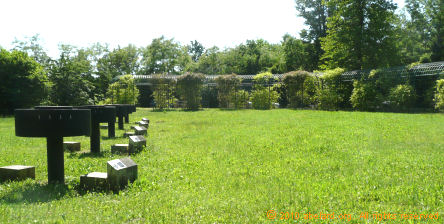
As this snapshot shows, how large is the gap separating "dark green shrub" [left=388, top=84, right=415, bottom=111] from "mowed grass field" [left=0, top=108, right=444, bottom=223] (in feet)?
36.9

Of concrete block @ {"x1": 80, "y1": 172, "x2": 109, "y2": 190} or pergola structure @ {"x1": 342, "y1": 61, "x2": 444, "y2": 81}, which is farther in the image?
pergola structure @ {"x1": 342, "y1": 61, "x2": 444, "y2": 81}

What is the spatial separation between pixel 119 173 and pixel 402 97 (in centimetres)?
1747

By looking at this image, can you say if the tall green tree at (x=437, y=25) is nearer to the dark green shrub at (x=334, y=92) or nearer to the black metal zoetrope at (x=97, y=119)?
the dark green shrub at (x=334, y=92)

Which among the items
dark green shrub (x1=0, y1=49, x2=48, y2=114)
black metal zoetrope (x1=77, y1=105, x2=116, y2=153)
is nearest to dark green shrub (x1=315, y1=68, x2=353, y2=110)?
black metal zoetrope (x1=77, y1=105, x2=116, y2=153)

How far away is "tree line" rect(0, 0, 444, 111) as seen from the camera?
1986cm

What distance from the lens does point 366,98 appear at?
19.1m

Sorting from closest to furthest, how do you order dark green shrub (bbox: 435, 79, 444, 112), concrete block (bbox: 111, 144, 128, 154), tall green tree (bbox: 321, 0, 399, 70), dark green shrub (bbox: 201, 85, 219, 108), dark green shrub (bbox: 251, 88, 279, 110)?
concrete block (bbox: 111, 144, 128, 154), dark green shrub (bbox: 435, 79, 444, 112), dark green shrub (bbox: 251, 88, 279, 110), tall green tree (bbox: 321, 0, 399, 70), dark green shrub (bbox: 201, 85, 219, 108)

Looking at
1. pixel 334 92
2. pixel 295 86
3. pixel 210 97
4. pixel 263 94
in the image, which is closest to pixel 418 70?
pixel 334 92

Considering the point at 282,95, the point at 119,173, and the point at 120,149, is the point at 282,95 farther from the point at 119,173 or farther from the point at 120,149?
the point at 119,173

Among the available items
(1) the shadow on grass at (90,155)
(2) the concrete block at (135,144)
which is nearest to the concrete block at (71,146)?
(1) the shadow on grass at (90,155)

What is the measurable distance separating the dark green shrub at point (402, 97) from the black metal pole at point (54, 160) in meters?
17.7

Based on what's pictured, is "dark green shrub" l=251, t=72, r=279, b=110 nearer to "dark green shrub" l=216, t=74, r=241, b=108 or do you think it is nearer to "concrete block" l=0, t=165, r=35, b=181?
"dark green shrub" l=216, t=74, r=241, b=108

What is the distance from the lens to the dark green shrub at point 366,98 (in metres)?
19.0

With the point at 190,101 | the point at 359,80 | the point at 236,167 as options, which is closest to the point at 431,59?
the point at 359,80
